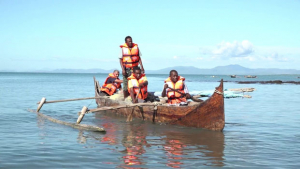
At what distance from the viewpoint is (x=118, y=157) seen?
7012mm

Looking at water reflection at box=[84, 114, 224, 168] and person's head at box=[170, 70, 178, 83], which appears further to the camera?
person's head at box=[170, 70, 178, 83]

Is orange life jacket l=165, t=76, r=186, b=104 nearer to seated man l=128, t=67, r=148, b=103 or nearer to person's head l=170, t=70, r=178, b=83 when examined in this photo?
person's head l=170, t=70, r=178, b=83

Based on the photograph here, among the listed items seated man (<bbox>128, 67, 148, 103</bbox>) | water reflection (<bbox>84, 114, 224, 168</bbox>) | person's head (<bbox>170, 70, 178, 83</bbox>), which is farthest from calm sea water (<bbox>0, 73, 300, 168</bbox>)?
person's head (<bbox>170, 70, 178, 83</bbox>)

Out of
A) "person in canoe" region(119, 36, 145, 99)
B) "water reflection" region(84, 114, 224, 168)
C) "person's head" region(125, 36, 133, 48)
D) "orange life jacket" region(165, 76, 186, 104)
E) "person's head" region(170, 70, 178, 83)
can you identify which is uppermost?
"person's head" region(125, 36, 133, 48)

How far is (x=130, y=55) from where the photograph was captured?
40.7 ft

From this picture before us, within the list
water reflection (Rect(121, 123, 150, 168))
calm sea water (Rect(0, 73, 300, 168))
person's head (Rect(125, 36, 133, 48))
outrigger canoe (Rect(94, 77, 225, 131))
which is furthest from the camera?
person's head (Rect(125, 36, 133, 48))

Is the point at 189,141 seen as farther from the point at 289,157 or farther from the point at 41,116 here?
the point at 41,116

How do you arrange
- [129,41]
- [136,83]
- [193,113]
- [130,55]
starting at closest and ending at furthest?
[193,113] → [136,83] → [129,41] → [130,55]

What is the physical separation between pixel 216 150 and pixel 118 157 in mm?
2150

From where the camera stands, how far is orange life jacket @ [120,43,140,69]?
12.4 m

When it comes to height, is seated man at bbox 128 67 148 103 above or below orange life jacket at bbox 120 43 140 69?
below

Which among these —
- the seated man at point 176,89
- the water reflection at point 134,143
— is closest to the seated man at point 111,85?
the water reflection at point 134,143

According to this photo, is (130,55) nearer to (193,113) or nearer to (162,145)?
(193,113)

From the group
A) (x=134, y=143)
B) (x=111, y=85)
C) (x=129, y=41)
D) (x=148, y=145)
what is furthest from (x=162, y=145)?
(x=111, y=85)
